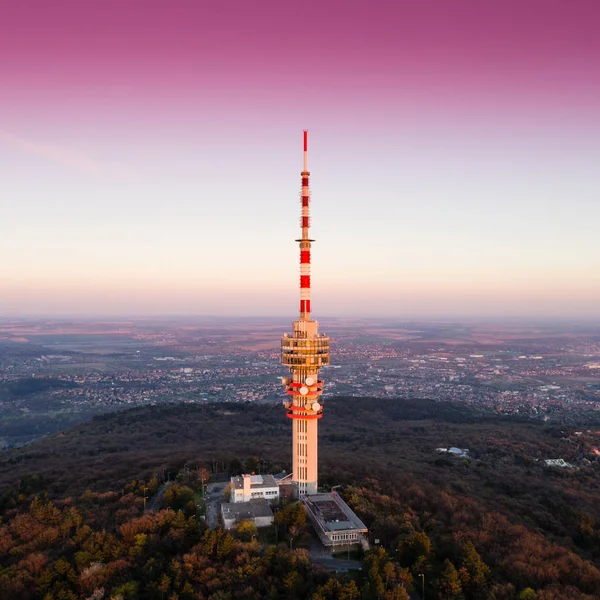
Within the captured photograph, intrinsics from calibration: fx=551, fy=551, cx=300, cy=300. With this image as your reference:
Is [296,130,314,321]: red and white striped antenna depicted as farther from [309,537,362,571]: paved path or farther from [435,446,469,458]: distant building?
[435,446,469,458]: distant building

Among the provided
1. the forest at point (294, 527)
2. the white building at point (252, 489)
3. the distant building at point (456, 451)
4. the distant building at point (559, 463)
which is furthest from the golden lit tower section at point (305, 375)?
the distant building at point (559, 463)

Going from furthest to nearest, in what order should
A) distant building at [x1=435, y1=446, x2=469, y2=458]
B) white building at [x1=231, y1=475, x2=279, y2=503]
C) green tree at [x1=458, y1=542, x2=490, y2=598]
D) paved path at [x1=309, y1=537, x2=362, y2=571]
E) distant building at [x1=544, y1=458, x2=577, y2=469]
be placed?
1. distant building at [x1=435, y1=446, x2=469, y2=458]
2. distant building at [x1=544, y1=458, x2=577, y2=469]
3. white building at [x1=231, y1=475, x2=279, y2=503]
4. paved path at [x1=309, y1=537, x2=362, y2=571]
5. green tree at [x1=458, y1=542, x2=490, y2=598]

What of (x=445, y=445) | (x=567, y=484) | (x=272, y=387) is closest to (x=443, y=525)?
(x=567, y=484)

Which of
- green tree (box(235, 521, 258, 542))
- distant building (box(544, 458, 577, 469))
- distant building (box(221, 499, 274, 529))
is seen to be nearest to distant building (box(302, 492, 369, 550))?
distant building (box(221, 499, 274, 529))

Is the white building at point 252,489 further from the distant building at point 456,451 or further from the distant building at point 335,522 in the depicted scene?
the distant building at point 456,451

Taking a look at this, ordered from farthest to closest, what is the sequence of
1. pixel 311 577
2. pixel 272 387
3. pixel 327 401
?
1. pixel 272 387
2. pixel 327 401
3. pixel 311 577

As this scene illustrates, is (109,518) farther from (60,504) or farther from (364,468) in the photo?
(364,468)

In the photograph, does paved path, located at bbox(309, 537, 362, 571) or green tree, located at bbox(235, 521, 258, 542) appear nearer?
paved path, located at bbox(309, 537, 362, 571)
